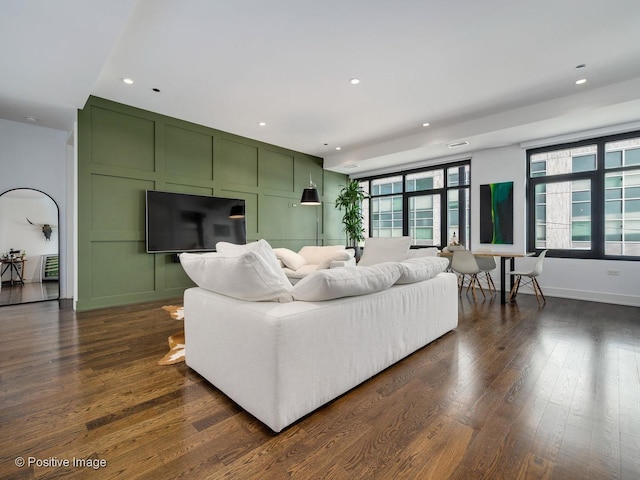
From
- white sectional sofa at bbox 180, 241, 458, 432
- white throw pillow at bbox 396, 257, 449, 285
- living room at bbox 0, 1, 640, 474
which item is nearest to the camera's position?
white sectional sofa at bbox 180, 241, 458, 432

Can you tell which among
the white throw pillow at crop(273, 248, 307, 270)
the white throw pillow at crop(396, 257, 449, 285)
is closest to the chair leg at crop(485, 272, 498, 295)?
the white throw pillow at crop(396, 257, 449, 285)

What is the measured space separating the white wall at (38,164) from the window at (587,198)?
7944 mm

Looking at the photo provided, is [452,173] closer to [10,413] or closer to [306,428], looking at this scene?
[306,428]

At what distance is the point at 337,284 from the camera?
168 cm

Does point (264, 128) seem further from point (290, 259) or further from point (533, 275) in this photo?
point (533, 275)

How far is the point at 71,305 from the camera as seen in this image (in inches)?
168

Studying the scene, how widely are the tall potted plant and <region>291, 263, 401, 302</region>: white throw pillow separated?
16.9ft

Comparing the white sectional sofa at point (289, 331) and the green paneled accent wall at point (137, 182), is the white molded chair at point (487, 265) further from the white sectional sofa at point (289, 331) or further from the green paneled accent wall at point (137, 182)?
the green paneled accent wall at point (137, 182)

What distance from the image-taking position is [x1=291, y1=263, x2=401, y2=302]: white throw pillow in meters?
1.65

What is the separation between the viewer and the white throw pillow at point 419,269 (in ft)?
7.50

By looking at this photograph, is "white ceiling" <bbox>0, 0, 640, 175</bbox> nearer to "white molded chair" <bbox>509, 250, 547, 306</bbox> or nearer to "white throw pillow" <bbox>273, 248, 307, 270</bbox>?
"white molded chair" <bbox>509, 250, 547, 306</bbox>

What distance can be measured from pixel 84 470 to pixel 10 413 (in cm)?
83

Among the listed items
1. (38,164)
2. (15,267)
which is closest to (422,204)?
(38,164)

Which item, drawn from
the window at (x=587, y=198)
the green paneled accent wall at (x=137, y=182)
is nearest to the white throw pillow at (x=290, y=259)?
the green paneled accent wall at (x=137, y=182)
